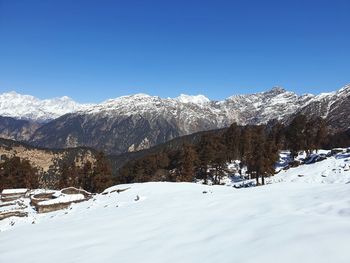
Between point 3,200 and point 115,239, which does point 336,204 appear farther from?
point 3,200

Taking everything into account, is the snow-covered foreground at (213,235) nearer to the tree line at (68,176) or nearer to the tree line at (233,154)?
the tree line at (233,154)

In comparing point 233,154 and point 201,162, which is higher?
point 233,154

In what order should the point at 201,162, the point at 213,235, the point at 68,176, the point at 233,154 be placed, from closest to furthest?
the point at 213,235
the point at 201,162
the point at 68,176
the point at 233,154

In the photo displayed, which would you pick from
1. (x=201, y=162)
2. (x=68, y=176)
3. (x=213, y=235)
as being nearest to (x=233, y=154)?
(x=201, y=162)

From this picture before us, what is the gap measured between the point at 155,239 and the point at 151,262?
2455 millimetres

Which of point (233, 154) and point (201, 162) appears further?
point (233, 154)

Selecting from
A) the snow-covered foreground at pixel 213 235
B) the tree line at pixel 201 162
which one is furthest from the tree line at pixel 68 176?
the snow-covered foreground at pixel 213 235

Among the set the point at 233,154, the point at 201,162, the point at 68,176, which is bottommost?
the point at 68,176

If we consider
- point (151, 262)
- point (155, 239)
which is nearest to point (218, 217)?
point (155, 239)

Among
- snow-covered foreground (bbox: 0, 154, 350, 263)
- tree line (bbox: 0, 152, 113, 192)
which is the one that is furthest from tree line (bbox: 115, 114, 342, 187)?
snow-covered foreground (bbox: 0, 154, 350, 263)

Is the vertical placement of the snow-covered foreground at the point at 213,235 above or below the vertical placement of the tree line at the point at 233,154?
below

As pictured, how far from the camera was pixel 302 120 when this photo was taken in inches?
4085

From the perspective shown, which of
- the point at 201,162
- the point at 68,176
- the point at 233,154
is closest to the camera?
the point at 201,162

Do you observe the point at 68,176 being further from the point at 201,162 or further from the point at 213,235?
the point at 213,235
